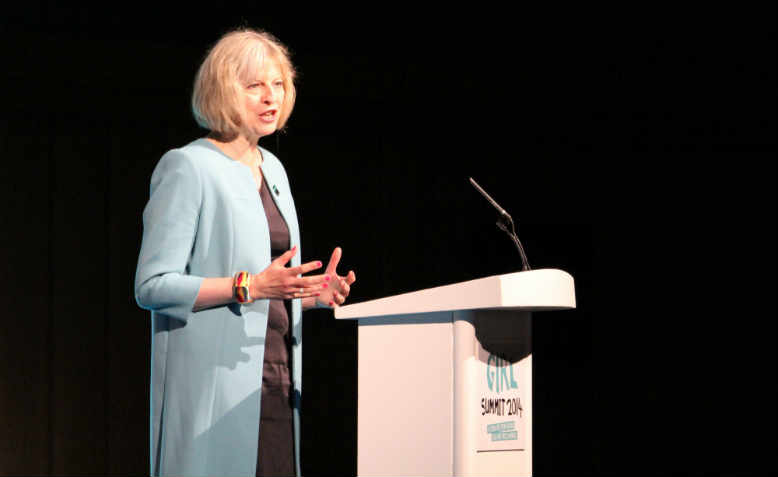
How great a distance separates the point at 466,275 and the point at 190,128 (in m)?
1.35

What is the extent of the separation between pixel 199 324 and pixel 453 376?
49 cm

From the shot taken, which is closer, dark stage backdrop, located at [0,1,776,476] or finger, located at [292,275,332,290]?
finger, located at [292,275,332,290]

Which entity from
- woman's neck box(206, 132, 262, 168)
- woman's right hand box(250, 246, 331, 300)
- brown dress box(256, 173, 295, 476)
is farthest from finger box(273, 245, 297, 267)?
woman's neck box(206, 132, 262, 168)

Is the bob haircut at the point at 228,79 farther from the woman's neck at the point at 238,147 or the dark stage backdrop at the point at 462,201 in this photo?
the dark stage backdrop at the point at 462,201

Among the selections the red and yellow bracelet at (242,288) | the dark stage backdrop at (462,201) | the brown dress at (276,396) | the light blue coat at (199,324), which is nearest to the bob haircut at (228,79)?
the light blue coat at (199,324)

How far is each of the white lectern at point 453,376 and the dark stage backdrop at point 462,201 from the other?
2026mm

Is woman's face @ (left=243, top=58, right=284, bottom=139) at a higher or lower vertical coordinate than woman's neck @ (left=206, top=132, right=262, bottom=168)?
higher

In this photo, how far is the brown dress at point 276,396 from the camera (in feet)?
5.56

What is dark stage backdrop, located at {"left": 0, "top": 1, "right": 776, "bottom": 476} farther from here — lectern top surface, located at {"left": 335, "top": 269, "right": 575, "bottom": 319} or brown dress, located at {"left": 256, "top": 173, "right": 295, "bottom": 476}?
lectern top surface, located at {"left": 335, "top": 269, "right": 575, "bottom": 319}

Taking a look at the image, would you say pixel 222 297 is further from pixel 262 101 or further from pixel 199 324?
pixel 262 101

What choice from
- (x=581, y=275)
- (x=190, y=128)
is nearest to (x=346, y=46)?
(x=190, y=128)

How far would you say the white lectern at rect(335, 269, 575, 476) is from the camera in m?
1.45

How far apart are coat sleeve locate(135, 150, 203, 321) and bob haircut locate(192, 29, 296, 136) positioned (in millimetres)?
137

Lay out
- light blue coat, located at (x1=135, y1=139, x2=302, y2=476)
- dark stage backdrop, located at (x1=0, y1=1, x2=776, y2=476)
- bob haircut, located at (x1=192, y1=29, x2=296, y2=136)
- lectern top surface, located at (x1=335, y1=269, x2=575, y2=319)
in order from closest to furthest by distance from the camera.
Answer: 1. lectern top surface, located at (x1=335, y1=269, x2=575, y2=319)
2. light blue coat, located at (x1=135, y1=139, x2=302, y2=476)
3. bob haircut, located at (x1=192, y1=29, x2=296, y2=136)
4. dark stage backdrop, located at (x1=0, y1=1, x2=776, y2=476)
